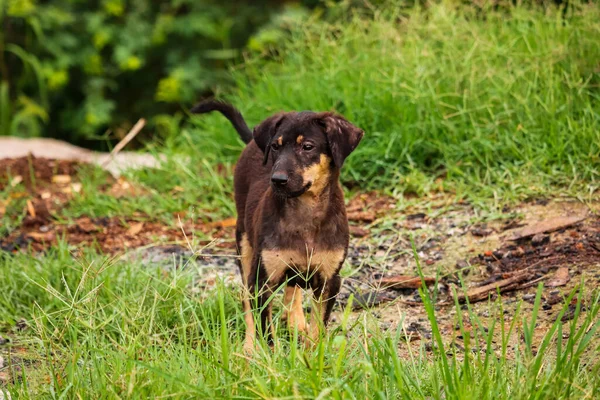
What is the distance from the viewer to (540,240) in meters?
5.32

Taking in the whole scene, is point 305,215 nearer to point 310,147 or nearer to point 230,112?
point 310,147

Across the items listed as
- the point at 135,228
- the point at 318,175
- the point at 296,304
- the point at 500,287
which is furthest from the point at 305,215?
the point at 135,228

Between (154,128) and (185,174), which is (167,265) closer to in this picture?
(185,174)

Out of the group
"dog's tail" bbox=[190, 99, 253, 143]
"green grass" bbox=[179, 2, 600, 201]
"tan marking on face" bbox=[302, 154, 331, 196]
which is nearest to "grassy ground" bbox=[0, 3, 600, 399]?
"green grass" bbox=[179, 2, 600, 201]

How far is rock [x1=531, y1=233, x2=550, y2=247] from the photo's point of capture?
5.30 meters

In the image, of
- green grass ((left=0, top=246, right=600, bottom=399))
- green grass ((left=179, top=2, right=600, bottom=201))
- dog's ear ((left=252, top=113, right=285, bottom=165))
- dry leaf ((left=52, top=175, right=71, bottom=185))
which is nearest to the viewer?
green grass ((left=0, top=246, right=600, bottom=399))

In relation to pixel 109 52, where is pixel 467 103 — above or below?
above

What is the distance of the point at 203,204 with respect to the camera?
6820 mm

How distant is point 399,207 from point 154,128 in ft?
21.1

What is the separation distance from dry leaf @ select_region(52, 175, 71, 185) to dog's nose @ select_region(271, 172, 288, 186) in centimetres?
426

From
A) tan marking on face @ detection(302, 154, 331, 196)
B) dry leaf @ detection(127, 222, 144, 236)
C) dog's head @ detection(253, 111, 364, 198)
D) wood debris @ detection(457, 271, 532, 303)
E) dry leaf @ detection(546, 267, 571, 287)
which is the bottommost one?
dry leaf @ detection(127, 222, 144, 236)

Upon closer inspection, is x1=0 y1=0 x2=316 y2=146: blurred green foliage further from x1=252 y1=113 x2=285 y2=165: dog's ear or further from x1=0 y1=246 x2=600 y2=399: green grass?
x1=0 y1=246 x2=600 y2=399: green grass

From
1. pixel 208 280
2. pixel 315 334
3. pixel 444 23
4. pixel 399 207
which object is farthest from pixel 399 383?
pixel 444 23

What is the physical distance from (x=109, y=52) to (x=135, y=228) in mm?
5781
